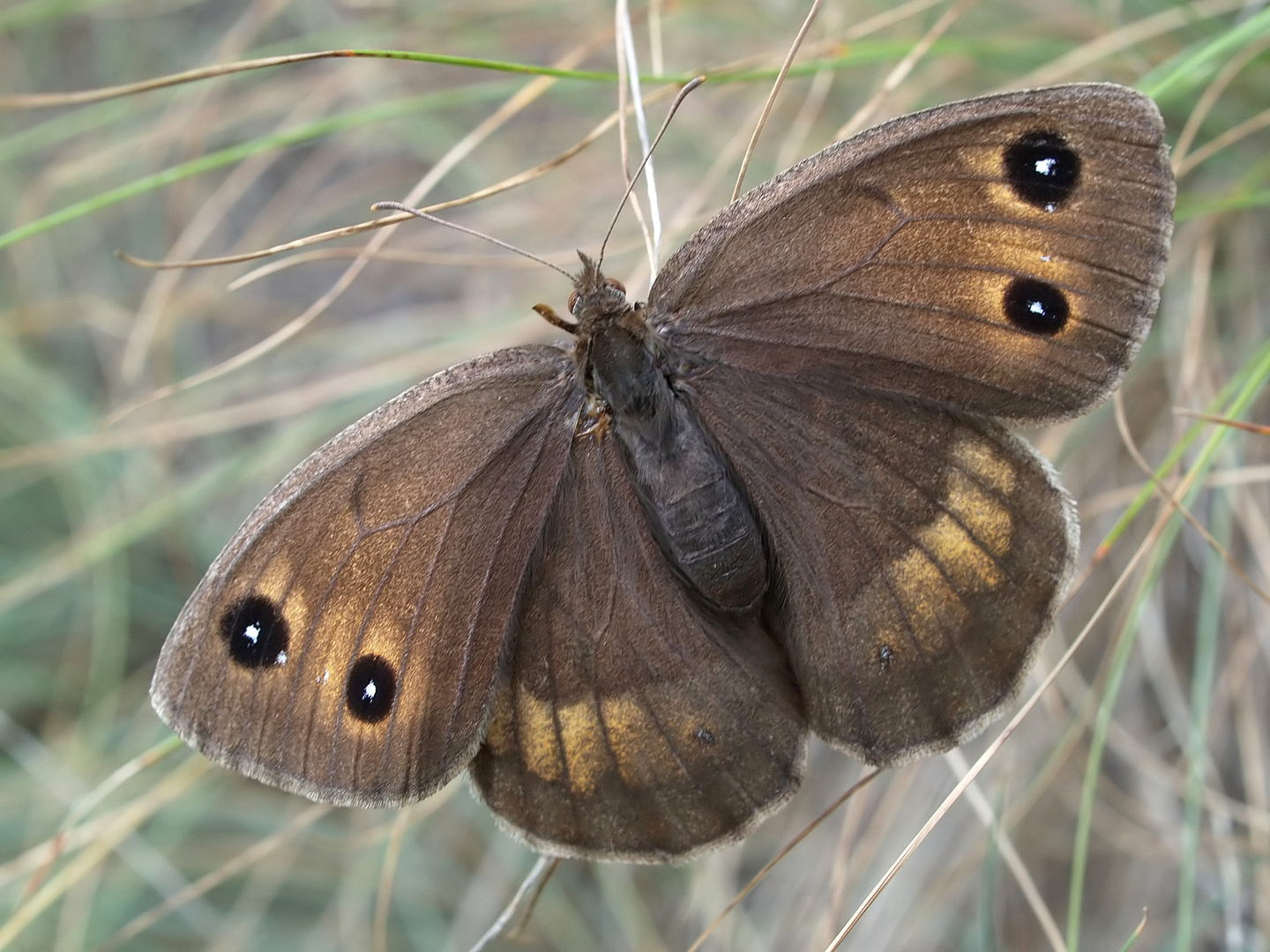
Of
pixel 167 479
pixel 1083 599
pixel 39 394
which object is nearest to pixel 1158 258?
pixel 1083 599

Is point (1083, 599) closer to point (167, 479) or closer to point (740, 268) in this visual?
point (740, 268)

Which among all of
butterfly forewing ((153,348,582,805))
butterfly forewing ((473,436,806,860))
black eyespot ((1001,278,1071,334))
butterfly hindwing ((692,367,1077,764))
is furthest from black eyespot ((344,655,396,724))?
black eyespot ((1001,278,1071,334))

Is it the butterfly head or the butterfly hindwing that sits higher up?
the butterfly head

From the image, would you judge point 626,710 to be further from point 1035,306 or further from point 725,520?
point 1035,306

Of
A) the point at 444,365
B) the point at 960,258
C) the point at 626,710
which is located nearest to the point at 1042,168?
the point at 960,258

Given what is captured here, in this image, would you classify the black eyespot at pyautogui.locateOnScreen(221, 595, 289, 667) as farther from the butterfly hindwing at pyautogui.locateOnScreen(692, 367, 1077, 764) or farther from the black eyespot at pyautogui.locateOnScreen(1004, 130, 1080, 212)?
the black eyespot at pyautogui.locateOnScreen(1004, 130, 1080, 212)

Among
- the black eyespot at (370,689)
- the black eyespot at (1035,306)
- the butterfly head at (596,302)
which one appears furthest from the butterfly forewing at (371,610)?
the black eyespot at (1035,306)
